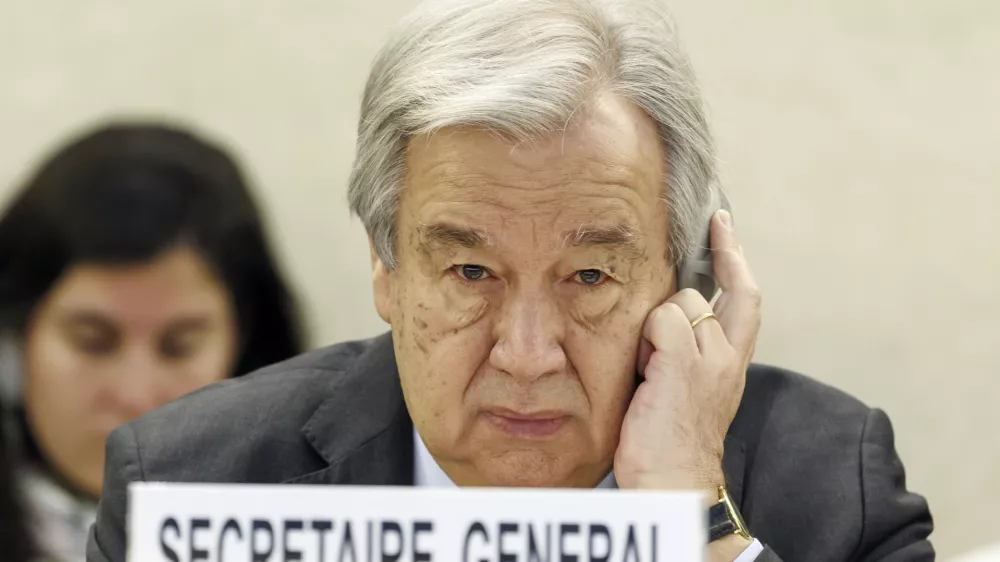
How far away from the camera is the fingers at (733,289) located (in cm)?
224

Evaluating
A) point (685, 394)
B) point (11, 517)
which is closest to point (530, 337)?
point (685, 394)

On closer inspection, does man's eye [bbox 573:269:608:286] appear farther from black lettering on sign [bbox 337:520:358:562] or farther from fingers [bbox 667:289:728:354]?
black lettering on sign [bbox 337:520:358:562]

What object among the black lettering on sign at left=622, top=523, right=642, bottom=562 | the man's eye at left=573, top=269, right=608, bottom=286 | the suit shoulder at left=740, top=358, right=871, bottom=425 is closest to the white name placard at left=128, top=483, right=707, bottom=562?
the black lettering on sign at left=622, top=523, right=642, bottom=562

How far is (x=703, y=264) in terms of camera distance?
2.28 m

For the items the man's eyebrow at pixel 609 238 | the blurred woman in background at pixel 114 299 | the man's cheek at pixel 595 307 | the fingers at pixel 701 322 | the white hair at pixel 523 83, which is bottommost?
the blurred woman in background at pixel 114 299

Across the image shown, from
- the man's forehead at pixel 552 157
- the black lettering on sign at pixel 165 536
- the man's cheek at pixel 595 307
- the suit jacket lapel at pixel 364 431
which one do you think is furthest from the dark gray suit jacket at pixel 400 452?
the black lettering on sign at pixel 165 536

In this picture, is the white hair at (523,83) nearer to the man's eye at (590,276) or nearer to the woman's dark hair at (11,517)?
the man's eye at (590,276)

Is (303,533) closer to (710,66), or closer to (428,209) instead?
(428,209)

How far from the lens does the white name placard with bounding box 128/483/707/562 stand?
1416 mm

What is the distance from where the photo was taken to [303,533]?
4.76ft

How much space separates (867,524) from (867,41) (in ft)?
6.31

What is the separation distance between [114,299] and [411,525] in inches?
94.4

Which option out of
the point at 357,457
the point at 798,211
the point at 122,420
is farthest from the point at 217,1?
the point at 357,457

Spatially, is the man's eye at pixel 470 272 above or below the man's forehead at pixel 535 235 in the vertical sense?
below
